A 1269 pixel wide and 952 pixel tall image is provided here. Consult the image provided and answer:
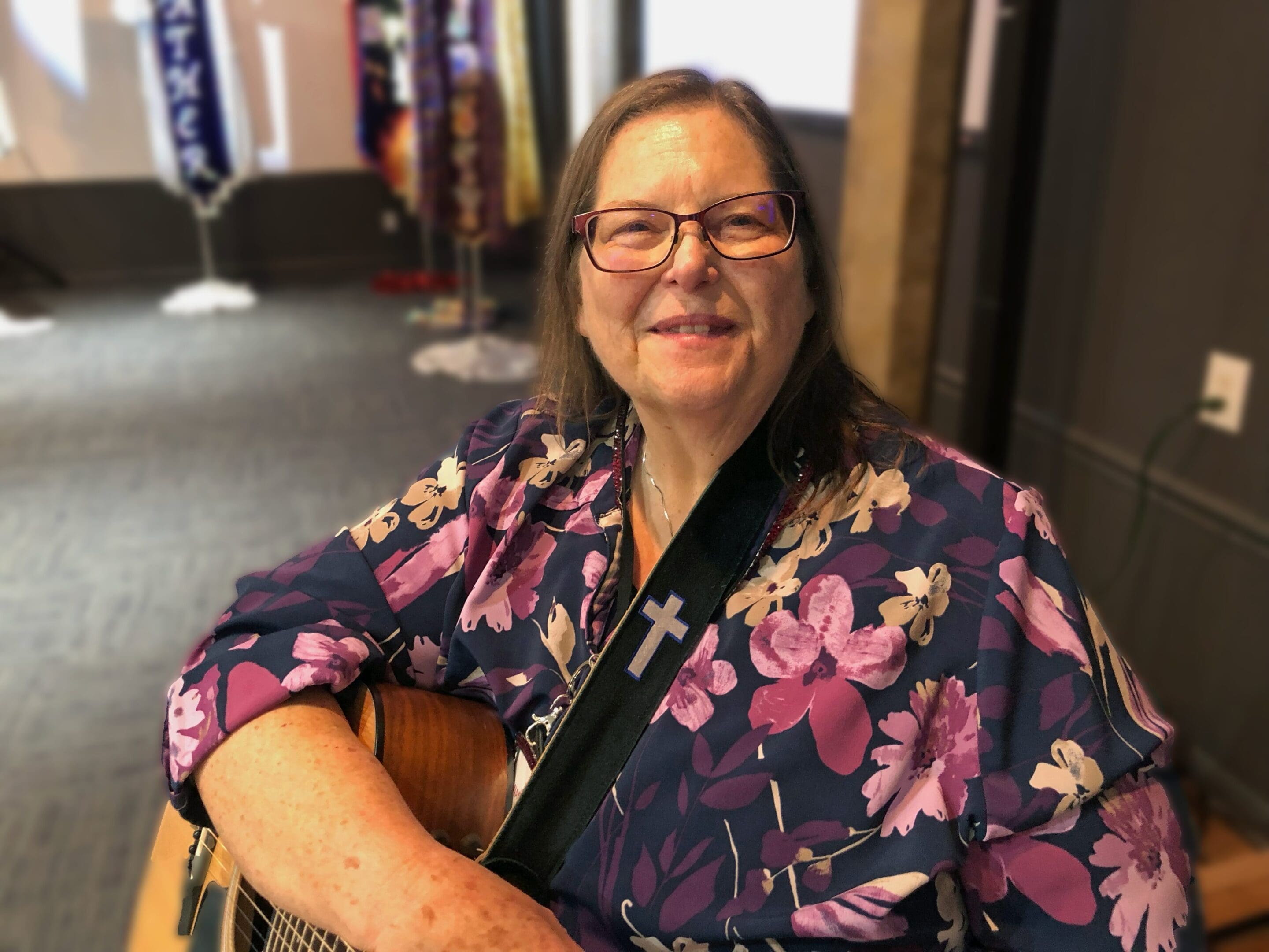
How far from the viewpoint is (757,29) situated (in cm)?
356

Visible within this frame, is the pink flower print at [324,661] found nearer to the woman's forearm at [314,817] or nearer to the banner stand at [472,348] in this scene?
the woman's forearm at [314,817]

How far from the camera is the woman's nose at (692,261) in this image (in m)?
0.90

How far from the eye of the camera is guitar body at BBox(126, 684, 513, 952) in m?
0.96

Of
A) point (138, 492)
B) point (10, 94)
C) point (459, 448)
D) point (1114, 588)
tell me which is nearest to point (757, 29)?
point (1114, 588)

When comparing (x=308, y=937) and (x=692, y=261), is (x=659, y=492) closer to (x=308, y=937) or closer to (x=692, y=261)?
A: (x=692, y=261)

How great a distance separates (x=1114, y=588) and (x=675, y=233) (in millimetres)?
1724

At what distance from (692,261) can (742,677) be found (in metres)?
0.36

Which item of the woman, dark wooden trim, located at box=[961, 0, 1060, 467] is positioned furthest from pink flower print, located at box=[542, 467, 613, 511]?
dark wooden trim, located at box=[961, 0, 1060, 467]

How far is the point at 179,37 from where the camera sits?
5246 millimetres

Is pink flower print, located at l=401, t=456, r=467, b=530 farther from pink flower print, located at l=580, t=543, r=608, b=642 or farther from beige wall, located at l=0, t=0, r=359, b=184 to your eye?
beige wall, located at l=0, t=0, r=359, b=184

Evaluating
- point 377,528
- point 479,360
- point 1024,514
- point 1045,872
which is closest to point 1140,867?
point 1045,872

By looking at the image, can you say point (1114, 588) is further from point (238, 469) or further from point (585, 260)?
point (238, 469)

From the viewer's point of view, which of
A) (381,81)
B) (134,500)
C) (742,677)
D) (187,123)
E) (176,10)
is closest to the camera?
(742,677)

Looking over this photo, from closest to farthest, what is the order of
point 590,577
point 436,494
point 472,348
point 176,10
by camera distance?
point 590,577, point 436,494, point 472,348, point 176,10
